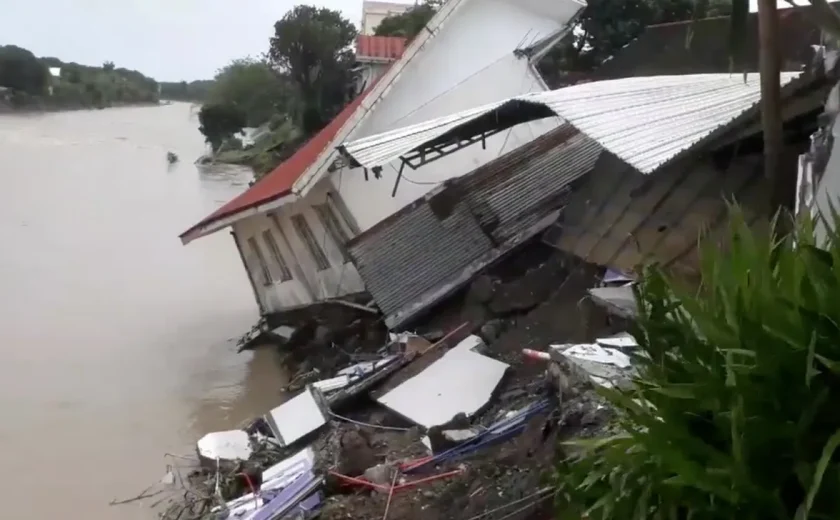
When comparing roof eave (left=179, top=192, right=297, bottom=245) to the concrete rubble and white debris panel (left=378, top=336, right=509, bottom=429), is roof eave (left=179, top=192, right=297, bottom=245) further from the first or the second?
white debris panel (left=378, top=336, right=509, bottom=429)

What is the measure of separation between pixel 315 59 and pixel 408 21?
3.98 meters

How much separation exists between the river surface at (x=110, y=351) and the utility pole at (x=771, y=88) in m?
5.44

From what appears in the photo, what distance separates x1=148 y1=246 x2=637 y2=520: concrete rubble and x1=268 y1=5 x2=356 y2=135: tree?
18.1 meters

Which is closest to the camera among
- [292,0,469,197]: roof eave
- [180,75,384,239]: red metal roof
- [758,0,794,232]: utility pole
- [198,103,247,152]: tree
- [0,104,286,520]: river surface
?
[758,0,794,232]: utility pole

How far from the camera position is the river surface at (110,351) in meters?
7.51

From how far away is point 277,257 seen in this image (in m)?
10.3

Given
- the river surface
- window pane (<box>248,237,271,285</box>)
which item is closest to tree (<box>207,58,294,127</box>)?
the river surface

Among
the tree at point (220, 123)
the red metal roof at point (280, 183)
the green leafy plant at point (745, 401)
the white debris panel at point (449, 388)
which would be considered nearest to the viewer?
the green leafy plant at point (745, 401)

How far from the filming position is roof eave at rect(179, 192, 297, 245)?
888 centimetres

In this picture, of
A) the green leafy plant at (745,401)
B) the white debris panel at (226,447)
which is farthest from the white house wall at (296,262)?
the green leafy plant at (745,401)

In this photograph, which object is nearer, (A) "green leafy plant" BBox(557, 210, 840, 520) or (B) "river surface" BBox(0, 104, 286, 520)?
(A) "green leafy plant" BBox(557, 210, 840, 520)

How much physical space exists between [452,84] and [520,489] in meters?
7.13

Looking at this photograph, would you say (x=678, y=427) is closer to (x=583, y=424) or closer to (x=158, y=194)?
(x=583, y=424)

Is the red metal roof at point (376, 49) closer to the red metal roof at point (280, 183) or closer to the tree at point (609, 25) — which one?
the tree at point (609, 25)
